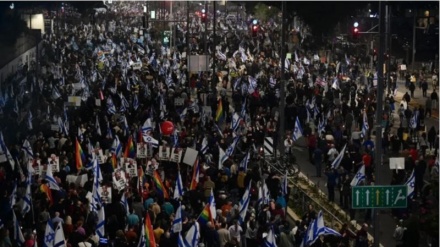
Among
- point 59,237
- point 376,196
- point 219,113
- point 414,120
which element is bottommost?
point 414,120

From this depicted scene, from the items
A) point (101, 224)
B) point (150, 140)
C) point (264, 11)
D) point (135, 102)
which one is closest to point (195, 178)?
point (101, 224)

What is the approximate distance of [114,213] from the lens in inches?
903

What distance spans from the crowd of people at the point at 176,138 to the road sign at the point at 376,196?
1374 mm

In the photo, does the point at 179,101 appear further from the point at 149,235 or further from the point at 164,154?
the point at 149,235

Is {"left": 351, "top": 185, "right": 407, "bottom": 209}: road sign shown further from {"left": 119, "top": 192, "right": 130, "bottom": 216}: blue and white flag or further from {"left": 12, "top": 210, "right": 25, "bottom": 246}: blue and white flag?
{"left": 12, "top": 210, "right": 25, "bottom": 246}: blue and white flag

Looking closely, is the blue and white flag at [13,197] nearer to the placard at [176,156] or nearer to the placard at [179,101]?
the placard at [176,156]

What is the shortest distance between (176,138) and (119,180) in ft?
27.2

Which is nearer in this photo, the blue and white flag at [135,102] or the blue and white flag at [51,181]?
the blue and white flag at [51,181]

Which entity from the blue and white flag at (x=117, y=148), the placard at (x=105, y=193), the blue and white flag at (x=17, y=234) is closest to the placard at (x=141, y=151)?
the blue and white flag at (x=117, y=148)

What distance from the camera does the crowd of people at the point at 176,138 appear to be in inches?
880

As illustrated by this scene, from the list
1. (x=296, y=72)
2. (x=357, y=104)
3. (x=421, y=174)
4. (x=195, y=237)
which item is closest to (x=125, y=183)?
(x=195, y=237)

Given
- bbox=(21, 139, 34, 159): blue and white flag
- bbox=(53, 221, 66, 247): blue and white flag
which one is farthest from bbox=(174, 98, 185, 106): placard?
bbox=(53, 221, 66, 247): blue and white flag

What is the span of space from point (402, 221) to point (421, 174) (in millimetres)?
5192

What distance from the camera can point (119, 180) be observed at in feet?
80.8
